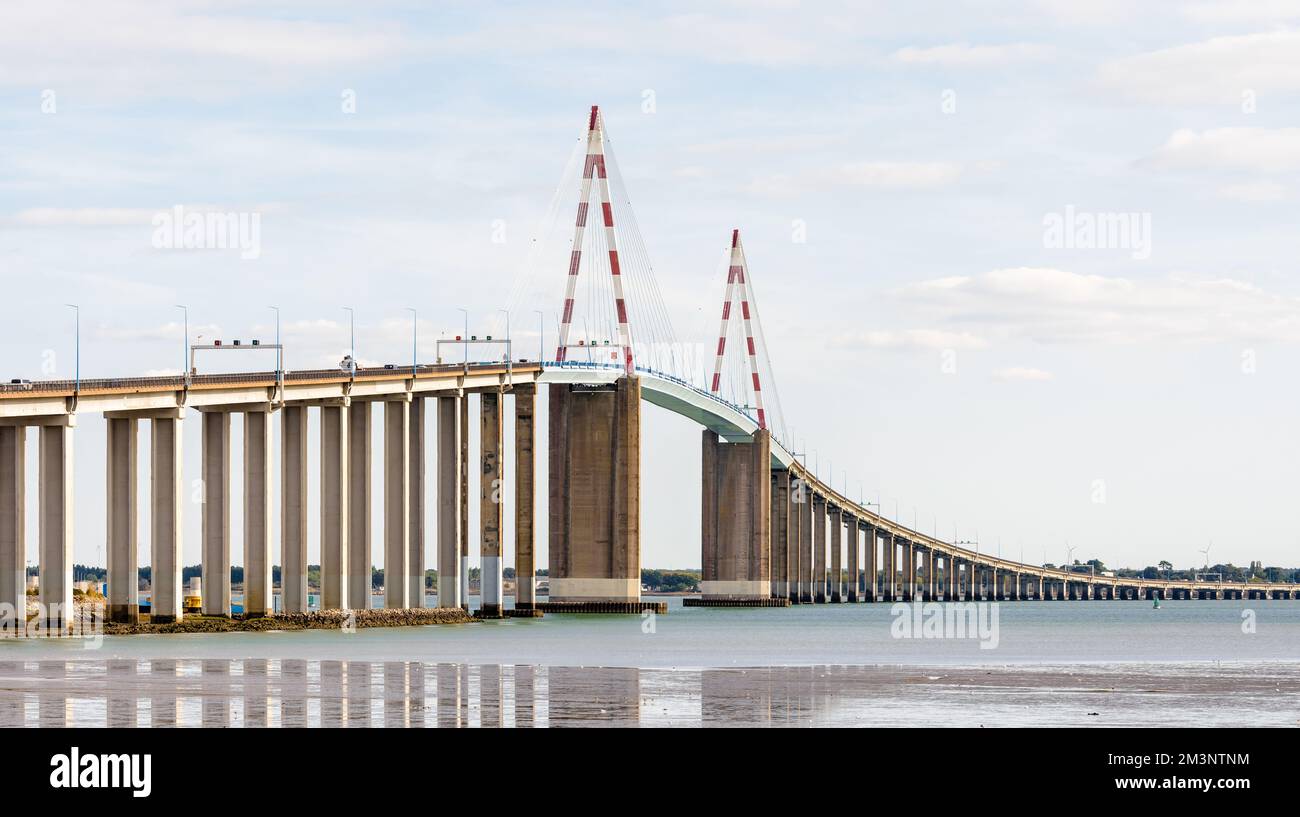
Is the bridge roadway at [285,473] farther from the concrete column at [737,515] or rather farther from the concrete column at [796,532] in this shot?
the concrete column at [796,532]

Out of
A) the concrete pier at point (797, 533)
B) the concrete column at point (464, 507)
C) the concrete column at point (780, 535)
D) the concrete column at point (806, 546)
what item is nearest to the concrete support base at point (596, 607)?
the concrete column at point (464, 507)

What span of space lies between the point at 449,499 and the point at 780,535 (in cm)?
8166

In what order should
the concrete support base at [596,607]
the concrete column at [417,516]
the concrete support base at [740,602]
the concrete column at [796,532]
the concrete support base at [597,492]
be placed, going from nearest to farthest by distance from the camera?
the concrete column at [417,516], the concrete support base at [596,607], the concrete support base at [597,492], the concrete support base at [740,602], the concrete column at [796,532]

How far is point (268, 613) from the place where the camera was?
263ft

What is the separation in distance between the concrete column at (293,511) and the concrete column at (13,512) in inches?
684

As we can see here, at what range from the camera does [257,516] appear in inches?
3219

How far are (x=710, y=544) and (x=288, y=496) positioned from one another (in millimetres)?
87741

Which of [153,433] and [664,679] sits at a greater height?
[153,433]

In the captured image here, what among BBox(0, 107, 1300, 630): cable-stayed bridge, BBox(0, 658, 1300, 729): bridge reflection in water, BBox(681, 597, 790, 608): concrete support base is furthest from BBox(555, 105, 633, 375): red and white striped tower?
BBox(0, 658, 1300, 729): bridge reflection in water

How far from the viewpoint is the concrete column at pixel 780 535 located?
179 meters

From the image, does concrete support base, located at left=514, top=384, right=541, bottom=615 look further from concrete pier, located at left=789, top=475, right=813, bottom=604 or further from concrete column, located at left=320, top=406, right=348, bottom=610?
concrete pier, located at left=789, top=475, right=813, bottom=604

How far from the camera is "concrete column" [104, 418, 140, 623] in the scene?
73.6 m
